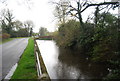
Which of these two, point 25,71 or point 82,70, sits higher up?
point 25,71

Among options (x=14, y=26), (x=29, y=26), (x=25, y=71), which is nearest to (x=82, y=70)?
(x=25, y=71)

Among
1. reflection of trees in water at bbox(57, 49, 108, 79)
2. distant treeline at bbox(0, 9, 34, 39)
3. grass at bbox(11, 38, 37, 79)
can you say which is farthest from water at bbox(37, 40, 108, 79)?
distant treeline at bbox(0, 9, 34, 39)

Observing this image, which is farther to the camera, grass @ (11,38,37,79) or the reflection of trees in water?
the reflection of trees in water

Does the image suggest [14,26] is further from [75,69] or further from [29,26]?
[75,69]

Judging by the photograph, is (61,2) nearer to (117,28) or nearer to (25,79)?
(117,28)

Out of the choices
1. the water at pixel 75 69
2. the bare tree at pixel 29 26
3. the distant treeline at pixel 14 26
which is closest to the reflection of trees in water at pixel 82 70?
the water at pixel 75 69

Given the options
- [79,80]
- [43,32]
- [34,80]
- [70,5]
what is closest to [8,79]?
[34,80]

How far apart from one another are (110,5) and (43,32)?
41.1m

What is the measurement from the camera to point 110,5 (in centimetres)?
618

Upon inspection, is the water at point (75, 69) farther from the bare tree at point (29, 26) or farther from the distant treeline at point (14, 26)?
the bare tree at point (29, 26)

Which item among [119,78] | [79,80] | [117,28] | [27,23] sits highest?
[27,23]

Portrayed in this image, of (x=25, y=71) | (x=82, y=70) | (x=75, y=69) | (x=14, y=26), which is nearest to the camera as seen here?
(x=25, y=71)

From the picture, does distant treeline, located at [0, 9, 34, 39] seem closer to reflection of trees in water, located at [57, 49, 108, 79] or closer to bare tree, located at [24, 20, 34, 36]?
bare tree, located at [24, 20, 34, 36]

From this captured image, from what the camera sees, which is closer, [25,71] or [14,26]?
[25,71]
